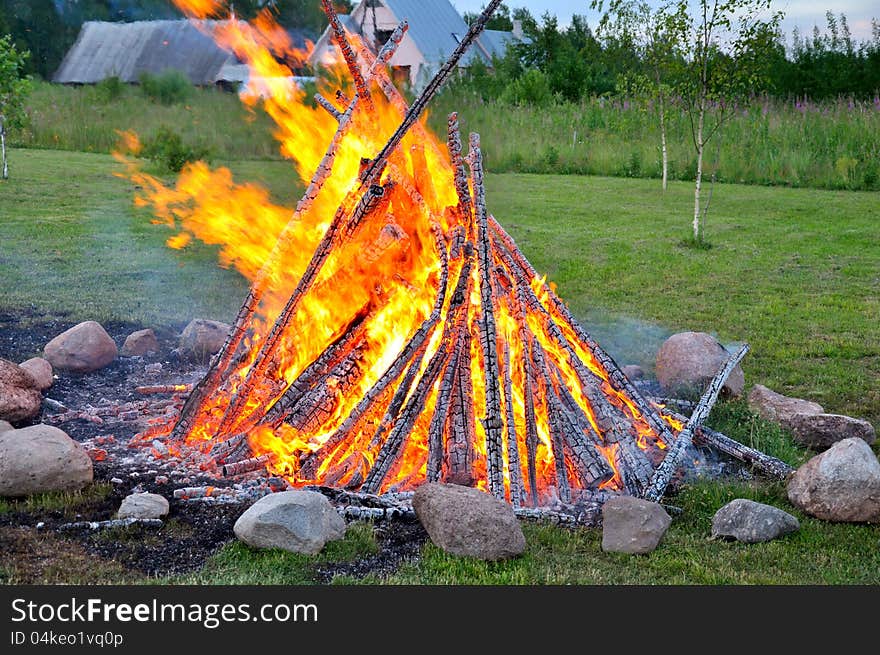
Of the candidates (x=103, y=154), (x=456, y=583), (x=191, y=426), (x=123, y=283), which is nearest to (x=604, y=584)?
(x=456, y=583)

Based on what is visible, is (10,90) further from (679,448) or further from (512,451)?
(679,448)

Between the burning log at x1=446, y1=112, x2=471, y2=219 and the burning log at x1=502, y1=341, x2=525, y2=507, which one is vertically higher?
the burning log at x1=446, y1=112, x2=471, y2=219

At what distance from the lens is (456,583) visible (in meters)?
4.42

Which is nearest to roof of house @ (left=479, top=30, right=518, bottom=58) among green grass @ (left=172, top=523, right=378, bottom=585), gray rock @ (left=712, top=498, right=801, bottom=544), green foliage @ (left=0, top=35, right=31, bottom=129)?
green foliage @ (left=0, top=35, right=31, bottom=129)

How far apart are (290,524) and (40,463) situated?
1.57 m

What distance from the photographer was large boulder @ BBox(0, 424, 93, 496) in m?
5.21

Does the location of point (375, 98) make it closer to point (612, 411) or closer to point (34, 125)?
point (612, 411)

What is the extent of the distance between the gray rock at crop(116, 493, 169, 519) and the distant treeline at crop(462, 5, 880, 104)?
1044cm

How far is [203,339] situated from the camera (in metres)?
8.12

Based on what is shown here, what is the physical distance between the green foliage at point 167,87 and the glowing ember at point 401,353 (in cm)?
1109

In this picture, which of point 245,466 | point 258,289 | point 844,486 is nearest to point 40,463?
point 245,466

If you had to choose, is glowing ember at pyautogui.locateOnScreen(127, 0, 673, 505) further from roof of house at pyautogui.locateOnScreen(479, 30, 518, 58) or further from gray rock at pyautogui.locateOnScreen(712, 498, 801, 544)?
roof of house at pyautogui.locateOnScreen(479, 30, 518, 58)

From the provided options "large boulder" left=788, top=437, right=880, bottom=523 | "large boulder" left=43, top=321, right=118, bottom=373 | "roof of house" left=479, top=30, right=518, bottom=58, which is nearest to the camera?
"large boulder" left=788, top=437, right=880, bottom=523

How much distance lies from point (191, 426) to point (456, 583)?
8.09 ft
